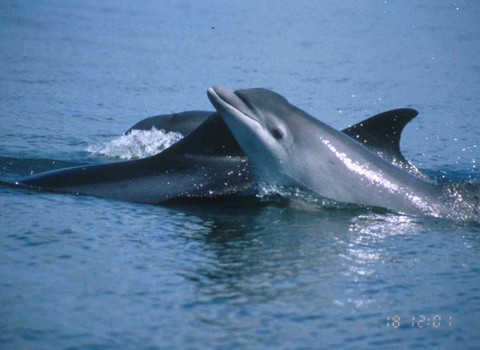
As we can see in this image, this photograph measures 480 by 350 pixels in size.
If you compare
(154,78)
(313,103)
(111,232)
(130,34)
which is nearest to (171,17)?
(130,34)

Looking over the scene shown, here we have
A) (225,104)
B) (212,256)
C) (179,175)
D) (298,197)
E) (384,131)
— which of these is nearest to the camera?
(212,256)

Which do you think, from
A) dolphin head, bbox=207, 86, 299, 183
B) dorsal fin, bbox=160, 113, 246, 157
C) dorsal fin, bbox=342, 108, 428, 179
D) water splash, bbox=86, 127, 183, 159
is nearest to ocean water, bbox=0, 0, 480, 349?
water splash, bbox=86, 127, 183, 159

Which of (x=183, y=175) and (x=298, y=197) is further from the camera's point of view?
(x=183, y=175)

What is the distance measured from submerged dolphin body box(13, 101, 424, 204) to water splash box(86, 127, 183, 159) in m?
3.09

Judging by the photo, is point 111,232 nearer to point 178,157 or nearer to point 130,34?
point 178,157

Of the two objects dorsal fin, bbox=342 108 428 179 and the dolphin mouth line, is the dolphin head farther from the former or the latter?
dorsal fin, bbox=342 108 428 179

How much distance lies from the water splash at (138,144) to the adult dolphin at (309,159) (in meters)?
3.75

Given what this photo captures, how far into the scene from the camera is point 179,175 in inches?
380

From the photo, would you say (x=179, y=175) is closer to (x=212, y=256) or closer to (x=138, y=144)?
(x=212, y=256)

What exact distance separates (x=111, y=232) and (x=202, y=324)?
8.38ft

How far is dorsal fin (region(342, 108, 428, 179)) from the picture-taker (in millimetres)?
10320

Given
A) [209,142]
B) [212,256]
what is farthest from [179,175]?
[212,256]

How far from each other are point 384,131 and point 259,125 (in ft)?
6.25

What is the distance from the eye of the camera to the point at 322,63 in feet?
78.3
